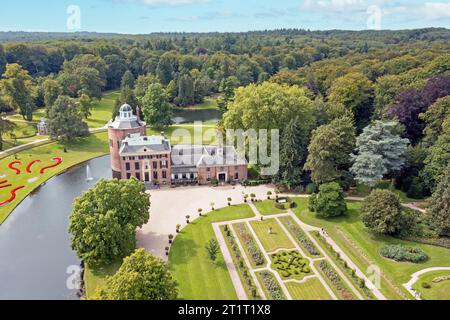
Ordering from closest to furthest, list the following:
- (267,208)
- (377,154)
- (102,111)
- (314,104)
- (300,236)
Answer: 1. (300,236)
2. (267,208)
3. (377,154)
4. (314,104)
5. (102,111)

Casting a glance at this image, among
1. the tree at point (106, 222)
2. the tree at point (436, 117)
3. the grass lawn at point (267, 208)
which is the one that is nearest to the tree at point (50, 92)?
the tree at point (106, 222)

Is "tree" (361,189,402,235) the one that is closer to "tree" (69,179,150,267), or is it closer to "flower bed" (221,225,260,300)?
"flower bed" (221,225,260,300)

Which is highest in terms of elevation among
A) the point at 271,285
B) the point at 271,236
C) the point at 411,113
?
the point at 411,113

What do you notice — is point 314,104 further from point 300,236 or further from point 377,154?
point 300,236

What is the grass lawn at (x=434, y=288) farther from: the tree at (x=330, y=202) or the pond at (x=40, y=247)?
the pond at (x=40, y=247)

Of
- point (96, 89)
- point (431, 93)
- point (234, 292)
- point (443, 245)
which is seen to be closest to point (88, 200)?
point (234, 292)

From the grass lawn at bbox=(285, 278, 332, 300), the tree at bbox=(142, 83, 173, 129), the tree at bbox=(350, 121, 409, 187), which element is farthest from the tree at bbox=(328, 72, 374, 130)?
the grass lawn at bbox=(285, 278, 332, 300)

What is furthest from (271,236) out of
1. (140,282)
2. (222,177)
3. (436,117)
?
(436,117)
